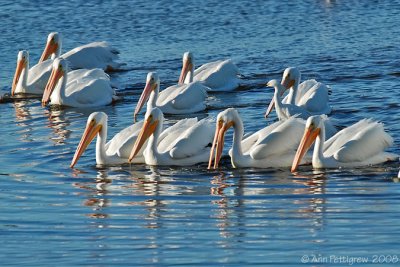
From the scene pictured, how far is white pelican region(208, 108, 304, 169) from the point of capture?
11477 millimetres

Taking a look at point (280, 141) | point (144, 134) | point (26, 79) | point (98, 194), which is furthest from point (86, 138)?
point (26, 79)

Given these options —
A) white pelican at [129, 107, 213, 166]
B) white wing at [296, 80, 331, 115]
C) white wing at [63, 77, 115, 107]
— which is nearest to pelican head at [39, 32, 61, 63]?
white wing at [63, 77, 115, 107]

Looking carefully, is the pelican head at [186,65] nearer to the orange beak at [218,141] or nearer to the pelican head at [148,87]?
the pelican head at [148,87]

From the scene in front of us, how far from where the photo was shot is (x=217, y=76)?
16.0 meters

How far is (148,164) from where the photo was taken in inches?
466

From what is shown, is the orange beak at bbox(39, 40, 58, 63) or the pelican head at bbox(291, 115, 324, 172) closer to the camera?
the pelican head at bbox(291, 115, 324, 172)

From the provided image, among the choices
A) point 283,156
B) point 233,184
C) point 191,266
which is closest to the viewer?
point 191,266

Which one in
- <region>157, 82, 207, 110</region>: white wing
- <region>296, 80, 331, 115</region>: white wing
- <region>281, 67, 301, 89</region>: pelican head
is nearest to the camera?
<region>296, 80, 331, 115</region>: white wing

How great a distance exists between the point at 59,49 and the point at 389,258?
10.8m

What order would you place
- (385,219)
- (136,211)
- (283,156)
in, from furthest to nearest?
(283,156) → (136,211) → (385,219)

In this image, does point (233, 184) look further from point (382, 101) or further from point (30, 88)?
point (30, 88)

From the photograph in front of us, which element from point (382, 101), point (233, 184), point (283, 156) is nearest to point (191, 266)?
point (233, 184)
